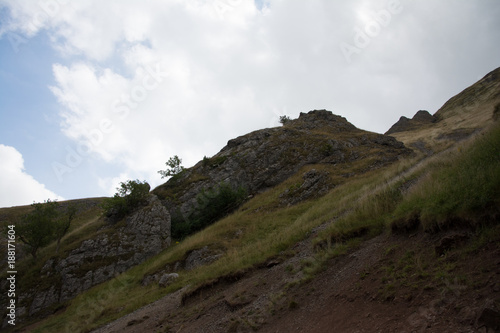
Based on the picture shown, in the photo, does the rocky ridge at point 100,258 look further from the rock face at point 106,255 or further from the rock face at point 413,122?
the rock face at point 413,122

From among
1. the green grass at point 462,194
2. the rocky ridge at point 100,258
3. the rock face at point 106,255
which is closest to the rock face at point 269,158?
the rock face at point 106,255

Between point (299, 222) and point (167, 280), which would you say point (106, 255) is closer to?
point (167, 280)

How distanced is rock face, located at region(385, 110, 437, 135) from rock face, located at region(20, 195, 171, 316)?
84.6 meters

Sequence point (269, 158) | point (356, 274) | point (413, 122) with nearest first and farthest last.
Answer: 1. point (356, 274)
2. point (269, 158)
3. point (413, 122)

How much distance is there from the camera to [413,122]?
94250 mm

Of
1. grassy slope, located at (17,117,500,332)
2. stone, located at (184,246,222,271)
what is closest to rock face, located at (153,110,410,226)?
grassy slope, located at (17,117,500,332)

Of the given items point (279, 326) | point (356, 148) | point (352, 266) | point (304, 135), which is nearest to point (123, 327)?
point (279, 326)

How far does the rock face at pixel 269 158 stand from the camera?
3488cm

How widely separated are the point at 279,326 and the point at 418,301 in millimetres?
3141

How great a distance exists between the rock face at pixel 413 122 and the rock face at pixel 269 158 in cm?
5265

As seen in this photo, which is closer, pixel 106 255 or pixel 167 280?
pixel 167 280

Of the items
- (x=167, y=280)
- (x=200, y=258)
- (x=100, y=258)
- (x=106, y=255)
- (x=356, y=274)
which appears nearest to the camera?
(x=356, y=274)

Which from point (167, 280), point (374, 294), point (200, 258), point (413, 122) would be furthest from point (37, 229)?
point (413, 122)

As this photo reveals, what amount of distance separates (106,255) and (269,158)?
76.4 ft
